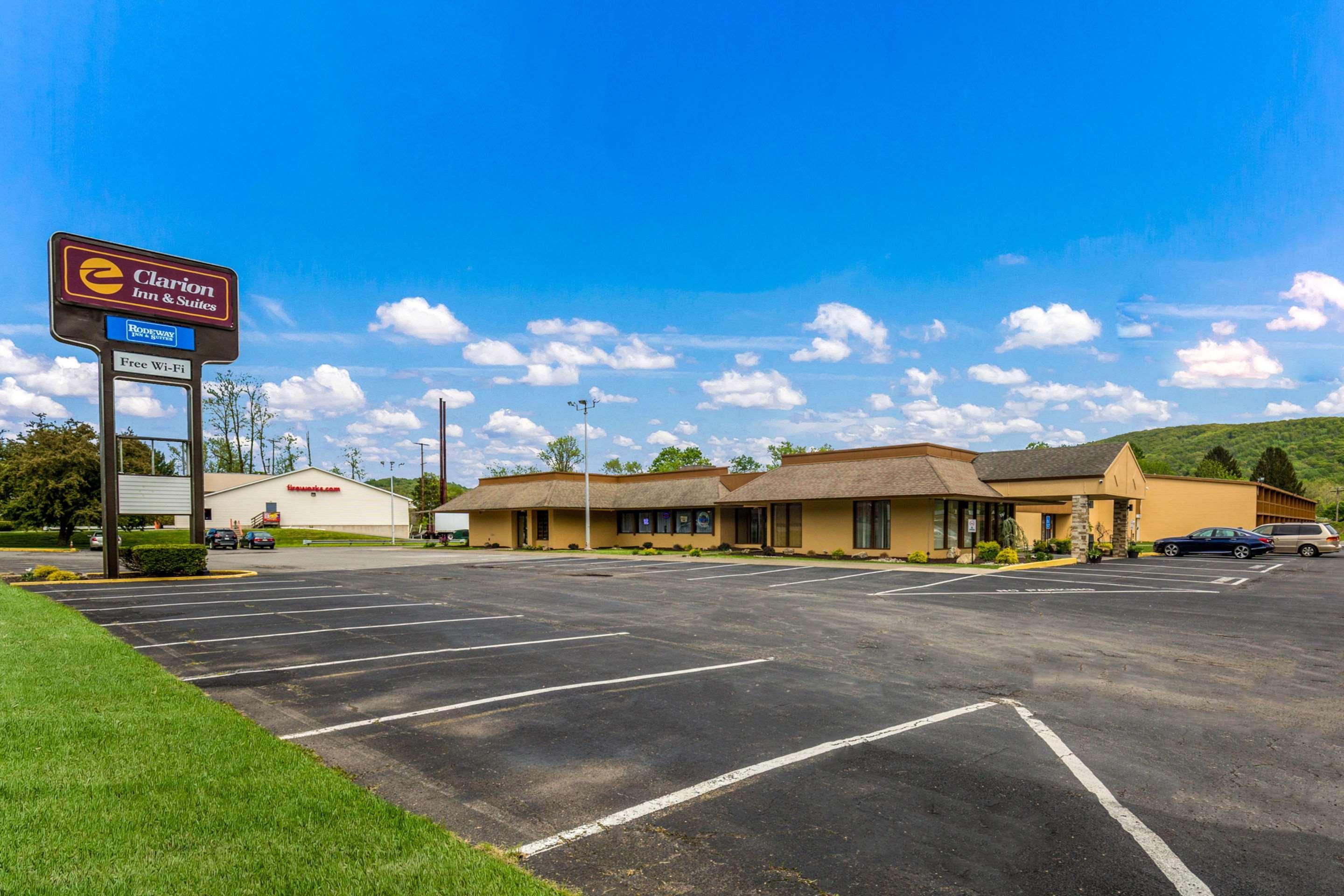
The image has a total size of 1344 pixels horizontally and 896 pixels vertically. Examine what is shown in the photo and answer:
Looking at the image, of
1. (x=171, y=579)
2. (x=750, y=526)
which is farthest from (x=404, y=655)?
(x=750, y=526)

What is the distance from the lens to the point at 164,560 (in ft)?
80.0

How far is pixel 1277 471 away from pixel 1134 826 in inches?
3914

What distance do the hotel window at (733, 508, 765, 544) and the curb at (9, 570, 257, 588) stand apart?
23875 millimetres

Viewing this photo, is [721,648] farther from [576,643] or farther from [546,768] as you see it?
[546,768]

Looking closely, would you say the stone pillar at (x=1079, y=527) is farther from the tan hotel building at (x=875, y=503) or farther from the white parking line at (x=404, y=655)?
the white parking line at (x=404, y=655)

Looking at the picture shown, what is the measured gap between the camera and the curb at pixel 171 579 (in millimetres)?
22016

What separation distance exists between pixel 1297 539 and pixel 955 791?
4336 cm

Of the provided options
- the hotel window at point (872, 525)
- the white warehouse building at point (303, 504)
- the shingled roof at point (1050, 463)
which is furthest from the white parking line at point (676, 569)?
the white warehouse building at point (303, 504)

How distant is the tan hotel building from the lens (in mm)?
32594

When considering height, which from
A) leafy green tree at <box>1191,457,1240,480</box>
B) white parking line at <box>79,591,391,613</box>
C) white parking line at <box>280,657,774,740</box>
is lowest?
white parking line at <box>79,591,391,613</box>

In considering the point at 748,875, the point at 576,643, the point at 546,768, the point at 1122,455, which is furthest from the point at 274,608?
the point at 1122,455

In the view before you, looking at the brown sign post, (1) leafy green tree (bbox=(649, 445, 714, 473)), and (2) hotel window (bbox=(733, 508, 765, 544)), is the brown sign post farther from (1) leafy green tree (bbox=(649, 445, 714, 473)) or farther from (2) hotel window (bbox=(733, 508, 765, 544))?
(1) leafy green tree (bbox=(649, 445, 714, 473))

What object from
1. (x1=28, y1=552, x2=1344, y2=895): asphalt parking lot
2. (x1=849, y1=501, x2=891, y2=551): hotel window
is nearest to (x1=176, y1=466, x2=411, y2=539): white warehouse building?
(x1=849, y1=501, x2=891, y2=551): hotel window

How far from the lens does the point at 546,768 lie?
602 cm
